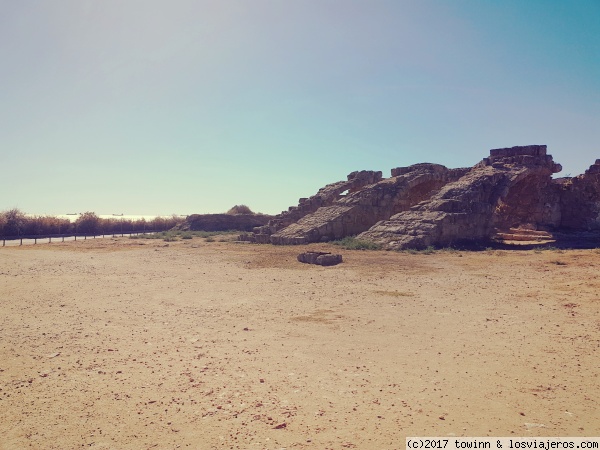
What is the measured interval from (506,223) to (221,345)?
73.2ft

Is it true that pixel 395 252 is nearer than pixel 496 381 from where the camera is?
No

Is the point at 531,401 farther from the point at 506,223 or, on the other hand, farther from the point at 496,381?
the point at 506,223

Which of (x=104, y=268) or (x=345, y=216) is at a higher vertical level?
(x=345, y=216)

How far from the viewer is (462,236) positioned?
1716 centimetres

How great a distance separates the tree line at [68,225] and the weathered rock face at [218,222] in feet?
22.8

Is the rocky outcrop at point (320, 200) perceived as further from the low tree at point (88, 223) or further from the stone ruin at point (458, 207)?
the low tree at point (88, 223)

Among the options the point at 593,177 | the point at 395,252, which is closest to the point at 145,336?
the point at 395,252

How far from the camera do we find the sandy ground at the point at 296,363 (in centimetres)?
313

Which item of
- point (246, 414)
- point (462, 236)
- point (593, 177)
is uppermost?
point (593, 177)

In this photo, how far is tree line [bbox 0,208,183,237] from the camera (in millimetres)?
27875

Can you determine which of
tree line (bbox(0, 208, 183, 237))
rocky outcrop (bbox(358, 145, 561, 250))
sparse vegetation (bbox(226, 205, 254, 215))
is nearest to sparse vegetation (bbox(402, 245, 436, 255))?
rocky outcrop (bbox(358, 145, 561, 250))

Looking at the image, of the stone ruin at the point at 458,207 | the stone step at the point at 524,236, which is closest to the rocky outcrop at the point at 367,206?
the stone ruin at the point at 458,207

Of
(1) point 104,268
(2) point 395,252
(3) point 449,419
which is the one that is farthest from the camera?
(2) point 395,252

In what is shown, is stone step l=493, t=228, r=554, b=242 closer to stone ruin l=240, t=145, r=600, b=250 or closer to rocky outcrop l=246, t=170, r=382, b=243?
stone ruin l=240, t=145, r=600, b=250
